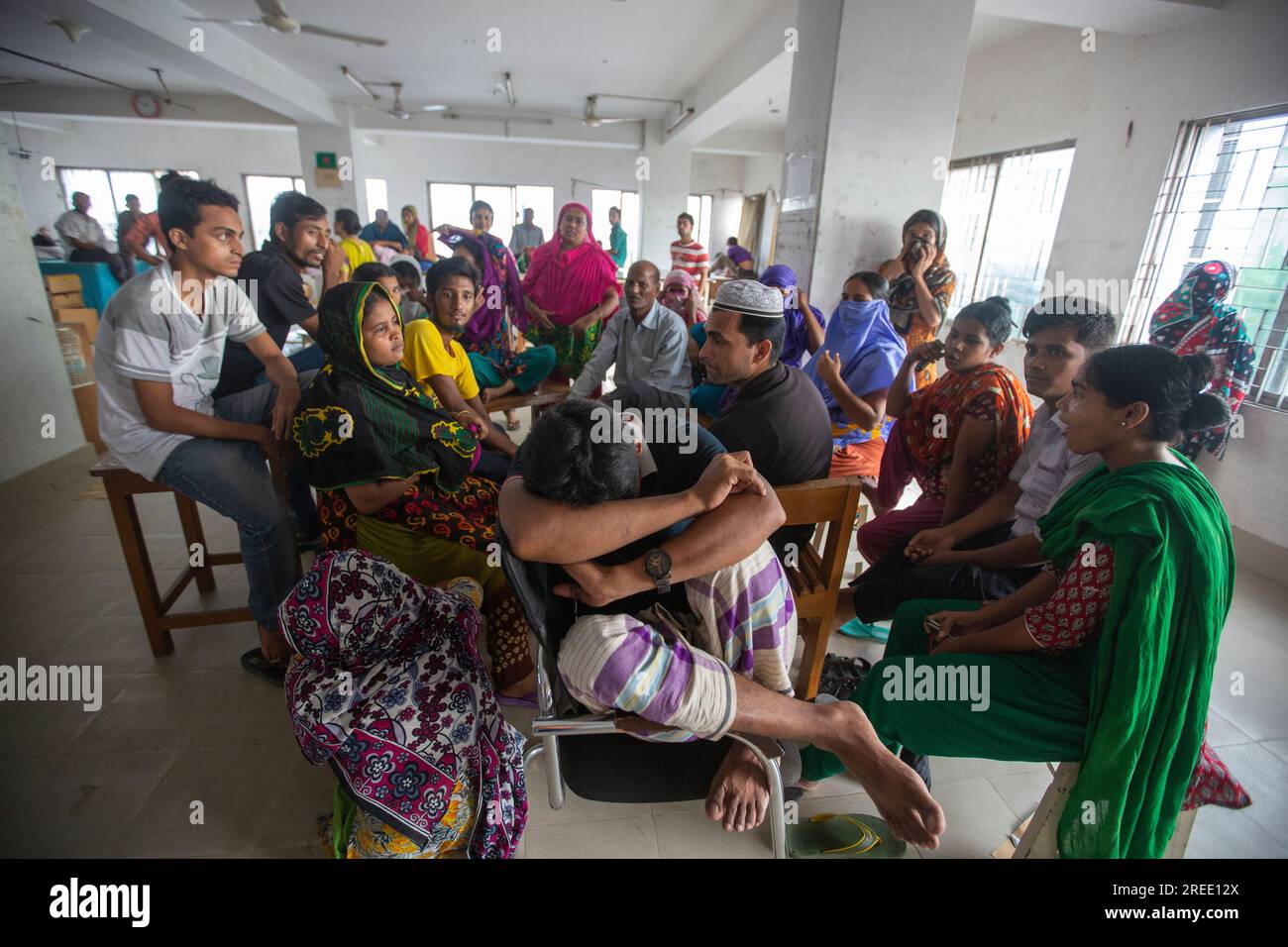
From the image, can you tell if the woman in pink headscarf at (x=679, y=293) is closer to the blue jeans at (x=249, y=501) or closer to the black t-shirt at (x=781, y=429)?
the black t-shirt at (x=781, y=429)

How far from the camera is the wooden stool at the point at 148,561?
1852mm

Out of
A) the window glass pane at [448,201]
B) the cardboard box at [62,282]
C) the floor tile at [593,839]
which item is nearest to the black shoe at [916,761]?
the floor tile at [593,839]

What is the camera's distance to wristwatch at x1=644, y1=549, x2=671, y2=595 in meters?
1.11

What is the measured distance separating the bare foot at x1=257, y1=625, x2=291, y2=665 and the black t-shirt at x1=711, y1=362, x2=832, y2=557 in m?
1.59

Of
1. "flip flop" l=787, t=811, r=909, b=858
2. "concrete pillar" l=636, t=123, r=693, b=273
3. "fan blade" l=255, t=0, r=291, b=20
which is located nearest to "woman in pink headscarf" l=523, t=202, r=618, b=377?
"fan blade" l=255, t=0, r=291, b=20

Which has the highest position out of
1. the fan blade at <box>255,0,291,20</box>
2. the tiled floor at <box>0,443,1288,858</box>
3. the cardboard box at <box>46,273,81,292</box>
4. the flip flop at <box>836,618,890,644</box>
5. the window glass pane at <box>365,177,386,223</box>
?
the fan blade at <box>255,0,291,20</box>

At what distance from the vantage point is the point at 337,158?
29.3ft

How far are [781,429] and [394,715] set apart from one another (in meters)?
1.11

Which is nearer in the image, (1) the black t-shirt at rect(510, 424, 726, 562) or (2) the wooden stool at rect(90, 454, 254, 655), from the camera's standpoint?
(1) the black t-shirt at rect(510, 424, 726, 562)

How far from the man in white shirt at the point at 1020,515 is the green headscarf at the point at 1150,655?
446mm

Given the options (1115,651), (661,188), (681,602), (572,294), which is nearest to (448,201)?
(661,188)

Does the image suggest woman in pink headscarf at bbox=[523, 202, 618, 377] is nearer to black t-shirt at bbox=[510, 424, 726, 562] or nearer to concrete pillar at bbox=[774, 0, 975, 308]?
concrete pillar at bbox=[774, 0, 975, 308]

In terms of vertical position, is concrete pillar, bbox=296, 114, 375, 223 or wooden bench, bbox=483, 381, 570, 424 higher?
concrete pillar, bbox=296, 114, 375, 223

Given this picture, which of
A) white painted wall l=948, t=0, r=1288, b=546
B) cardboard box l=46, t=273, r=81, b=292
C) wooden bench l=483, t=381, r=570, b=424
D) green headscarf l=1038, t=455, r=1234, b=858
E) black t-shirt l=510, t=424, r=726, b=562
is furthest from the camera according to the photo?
cardboard box l=46, t=273, r=81, b=292
